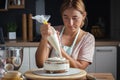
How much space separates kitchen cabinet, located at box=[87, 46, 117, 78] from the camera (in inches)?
126

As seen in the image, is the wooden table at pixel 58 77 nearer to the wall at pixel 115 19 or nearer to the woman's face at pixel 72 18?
the woman's face at pixel 72 18

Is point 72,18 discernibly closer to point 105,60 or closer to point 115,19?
point 105,60

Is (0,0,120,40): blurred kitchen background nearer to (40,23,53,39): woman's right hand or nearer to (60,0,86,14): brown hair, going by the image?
(60,0,86,14): brown hair

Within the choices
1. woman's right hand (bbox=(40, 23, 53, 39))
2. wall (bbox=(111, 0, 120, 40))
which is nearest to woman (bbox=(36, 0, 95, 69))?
woman's right hand (bbox=(40, 23, 53, 39))

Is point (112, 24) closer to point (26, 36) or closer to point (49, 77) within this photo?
point (26, 36)

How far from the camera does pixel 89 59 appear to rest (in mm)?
1943

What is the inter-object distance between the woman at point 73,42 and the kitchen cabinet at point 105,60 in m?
1.19

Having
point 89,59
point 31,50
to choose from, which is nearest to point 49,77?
point 89,59

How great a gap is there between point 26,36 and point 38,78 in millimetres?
2073

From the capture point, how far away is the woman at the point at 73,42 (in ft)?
6.12

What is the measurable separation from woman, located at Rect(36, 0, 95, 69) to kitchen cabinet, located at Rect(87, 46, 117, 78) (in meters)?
1.19

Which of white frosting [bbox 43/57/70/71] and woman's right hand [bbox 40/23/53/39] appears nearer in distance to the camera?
white frosting [bbox 43/57/70/71]

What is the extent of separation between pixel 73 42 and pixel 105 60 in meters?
1.29

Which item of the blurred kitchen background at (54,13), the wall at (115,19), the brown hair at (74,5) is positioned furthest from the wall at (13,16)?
the brown hair at (74,5)
